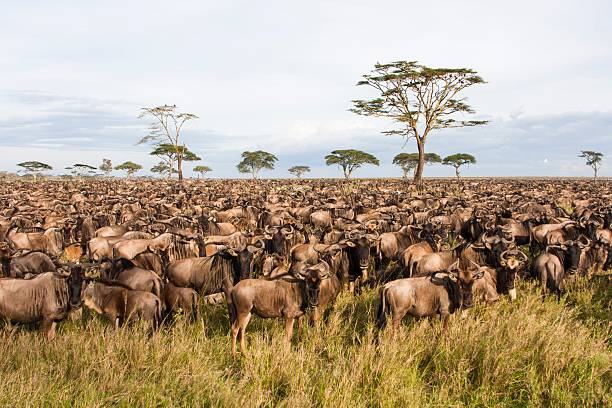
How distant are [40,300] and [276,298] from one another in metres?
3.76

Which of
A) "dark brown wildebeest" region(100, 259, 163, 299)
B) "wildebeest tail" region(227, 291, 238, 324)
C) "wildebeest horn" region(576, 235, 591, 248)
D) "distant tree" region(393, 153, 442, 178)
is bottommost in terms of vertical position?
"wildebeest tail" region(227, 291, 238, 324)

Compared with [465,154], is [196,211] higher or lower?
lower

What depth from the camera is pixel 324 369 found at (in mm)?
5676

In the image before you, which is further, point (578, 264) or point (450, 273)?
point (578, 264)

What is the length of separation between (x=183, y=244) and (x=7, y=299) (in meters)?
4.85

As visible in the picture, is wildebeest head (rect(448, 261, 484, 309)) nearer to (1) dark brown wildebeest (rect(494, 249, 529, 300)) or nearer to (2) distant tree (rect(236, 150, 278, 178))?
(1) dark brown wildebeest (rect(494, 249, 529, 300))

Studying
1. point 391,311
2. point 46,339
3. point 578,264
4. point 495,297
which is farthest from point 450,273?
point 46,339

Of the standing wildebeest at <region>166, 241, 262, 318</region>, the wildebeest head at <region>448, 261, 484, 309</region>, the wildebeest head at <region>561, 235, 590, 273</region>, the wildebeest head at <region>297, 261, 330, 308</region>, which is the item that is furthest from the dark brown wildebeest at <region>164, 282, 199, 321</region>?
the wildebeest head at <region>561, 235, 590, 273</region>

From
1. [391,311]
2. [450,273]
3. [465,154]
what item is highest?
[465,154]

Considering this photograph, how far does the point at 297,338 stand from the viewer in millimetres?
7000

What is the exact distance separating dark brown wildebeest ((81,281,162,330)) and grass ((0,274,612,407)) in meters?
0.42

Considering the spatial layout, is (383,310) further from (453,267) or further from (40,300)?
(40,300)

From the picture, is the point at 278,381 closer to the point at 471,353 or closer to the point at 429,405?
the point at 429,405

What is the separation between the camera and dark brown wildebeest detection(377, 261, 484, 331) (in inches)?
270
